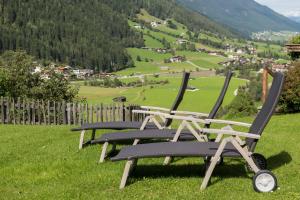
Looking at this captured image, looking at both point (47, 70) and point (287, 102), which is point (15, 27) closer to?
point (47, 70)

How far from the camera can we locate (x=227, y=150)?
6.14 m

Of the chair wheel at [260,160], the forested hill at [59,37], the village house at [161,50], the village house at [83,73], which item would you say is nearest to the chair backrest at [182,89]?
the chair wheel at [260,160]

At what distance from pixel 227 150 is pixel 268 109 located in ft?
2.70

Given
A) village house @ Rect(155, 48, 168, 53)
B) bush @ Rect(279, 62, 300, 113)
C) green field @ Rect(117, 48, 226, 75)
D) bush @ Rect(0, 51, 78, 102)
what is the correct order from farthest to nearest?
village house @ Rect(155, 48, 168, 53) < green field @ Rect(117, 48, 226, 75) < bush @ Rect(0, 51, 78, 102) < bush @ Rect(279, 62, 300, 113)

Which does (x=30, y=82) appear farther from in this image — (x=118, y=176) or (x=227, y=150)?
(x=227, y=150)

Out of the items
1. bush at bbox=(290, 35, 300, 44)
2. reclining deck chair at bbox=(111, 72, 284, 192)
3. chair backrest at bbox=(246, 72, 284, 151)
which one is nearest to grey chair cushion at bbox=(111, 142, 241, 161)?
reclining deck chair at bbox=(111, 72, 284, 192)

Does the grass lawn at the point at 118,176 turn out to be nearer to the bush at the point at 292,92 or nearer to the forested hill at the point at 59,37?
the bush at the point at 292,92

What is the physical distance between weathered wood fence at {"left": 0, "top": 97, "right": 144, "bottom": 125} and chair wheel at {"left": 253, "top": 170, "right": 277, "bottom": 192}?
10698mm

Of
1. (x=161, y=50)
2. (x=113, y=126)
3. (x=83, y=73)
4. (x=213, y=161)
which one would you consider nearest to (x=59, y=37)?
(x=83, y=73)

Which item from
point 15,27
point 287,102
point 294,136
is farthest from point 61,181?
point 15,27

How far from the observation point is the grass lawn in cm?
577

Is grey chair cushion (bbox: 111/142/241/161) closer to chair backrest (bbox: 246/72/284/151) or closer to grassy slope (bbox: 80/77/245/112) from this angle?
chair backrest (bbox: 246/72/284/151)

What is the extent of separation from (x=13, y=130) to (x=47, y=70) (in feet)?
52.8

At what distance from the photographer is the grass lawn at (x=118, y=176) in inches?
227
